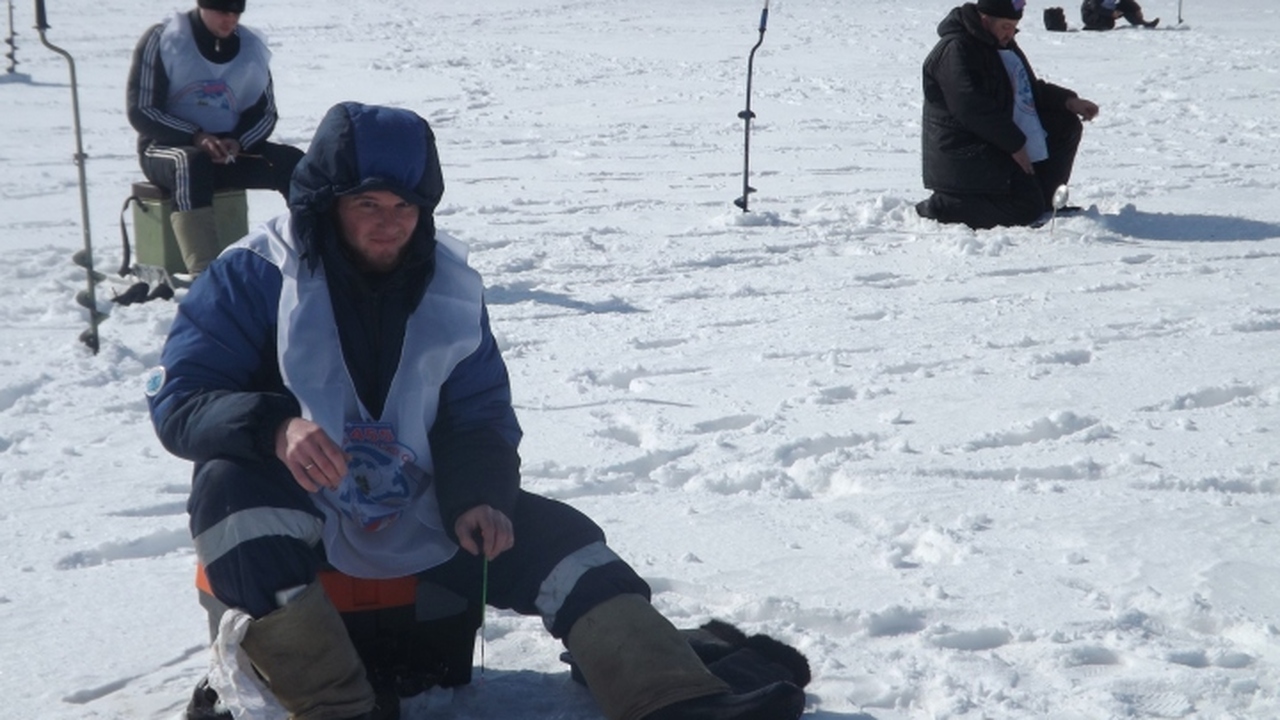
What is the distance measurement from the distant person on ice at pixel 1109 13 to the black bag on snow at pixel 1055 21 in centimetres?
24

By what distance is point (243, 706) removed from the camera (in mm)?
2344

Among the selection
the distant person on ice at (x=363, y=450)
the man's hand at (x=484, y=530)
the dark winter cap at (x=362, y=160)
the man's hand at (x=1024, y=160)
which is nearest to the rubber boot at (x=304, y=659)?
the distant person on ice at (x=363, y=450)

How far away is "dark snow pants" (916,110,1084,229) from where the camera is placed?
273 inches

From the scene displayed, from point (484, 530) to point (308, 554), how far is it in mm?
305

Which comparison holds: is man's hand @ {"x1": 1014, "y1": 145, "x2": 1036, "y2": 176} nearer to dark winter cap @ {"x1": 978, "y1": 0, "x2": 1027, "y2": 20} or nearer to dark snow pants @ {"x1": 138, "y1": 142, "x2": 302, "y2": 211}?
dark winter cap @ {"x1": 978, "y1": 0, "x2": 1027, "y2": 20}

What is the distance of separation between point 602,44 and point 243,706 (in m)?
15.4

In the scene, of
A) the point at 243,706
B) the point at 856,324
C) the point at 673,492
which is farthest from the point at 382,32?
the point at 243,706

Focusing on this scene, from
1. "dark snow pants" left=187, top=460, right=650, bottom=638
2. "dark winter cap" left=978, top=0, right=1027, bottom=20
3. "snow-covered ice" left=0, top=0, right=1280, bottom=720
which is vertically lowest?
"snow-covered ice" left=0, top=0, right=1280, bottom=720

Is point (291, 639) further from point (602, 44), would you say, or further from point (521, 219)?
point (602, 44)

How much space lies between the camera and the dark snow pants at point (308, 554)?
2.37m

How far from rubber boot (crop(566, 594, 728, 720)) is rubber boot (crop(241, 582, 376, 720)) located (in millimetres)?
427

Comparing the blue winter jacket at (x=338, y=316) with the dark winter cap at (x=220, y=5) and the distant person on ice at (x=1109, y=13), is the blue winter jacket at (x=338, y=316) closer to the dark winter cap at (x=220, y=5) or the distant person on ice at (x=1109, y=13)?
the dark winter cap at (x=220, y=5)

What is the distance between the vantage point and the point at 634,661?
8.21 ft

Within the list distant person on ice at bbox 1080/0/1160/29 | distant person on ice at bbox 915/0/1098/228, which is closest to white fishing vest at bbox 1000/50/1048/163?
distant person on ice at bbox 915/0/1098/228
